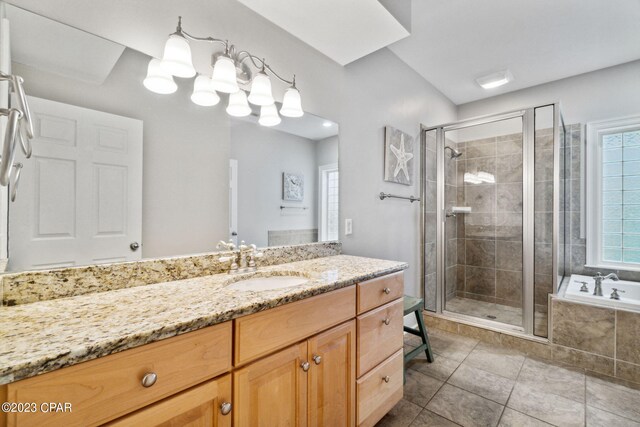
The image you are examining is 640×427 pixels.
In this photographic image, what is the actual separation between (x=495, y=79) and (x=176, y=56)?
2.98 meters

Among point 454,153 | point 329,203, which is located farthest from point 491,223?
point 329,203

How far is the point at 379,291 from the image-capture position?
4.53 ft

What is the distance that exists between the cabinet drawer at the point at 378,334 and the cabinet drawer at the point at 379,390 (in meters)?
0.04

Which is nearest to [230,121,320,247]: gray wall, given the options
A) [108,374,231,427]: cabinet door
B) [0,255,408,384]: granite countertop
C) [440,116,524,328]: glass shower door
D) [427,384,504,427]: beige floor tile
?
[0,255,408,384]: granite countertop

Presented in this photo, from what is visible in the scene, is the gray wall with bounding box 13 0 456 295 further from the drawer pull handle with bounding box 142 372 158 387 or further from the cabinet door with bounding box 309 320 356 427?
the drawer pull handle with bounding box 142 372 158 387

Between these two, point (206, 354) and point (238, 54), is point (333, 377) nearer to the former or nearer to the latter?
point (206, 354)

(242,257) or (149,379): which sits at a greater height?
(242,257)

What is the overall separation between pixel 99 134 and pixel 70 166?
0.48ft

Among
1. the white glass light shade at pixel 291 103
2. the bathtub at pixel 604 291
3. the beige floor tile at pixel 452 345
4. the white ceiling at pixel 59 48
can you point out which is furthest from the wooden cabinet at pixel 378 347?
the bathtub at pixel 604 291

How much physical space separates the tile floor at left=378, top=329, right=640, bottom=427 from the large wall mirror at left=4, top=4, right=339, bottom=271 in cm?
134

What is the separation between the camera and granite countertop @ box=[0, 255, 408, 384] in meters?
0.55

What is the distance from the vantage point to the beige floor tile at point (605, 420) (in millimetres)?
1479

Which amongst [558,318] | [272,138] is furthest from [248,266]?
[558,318]

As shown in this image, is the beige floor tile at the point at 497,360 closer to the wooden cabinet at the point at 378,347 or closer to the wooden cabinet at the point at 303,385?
the wooden cabinet at the point at 378,347
